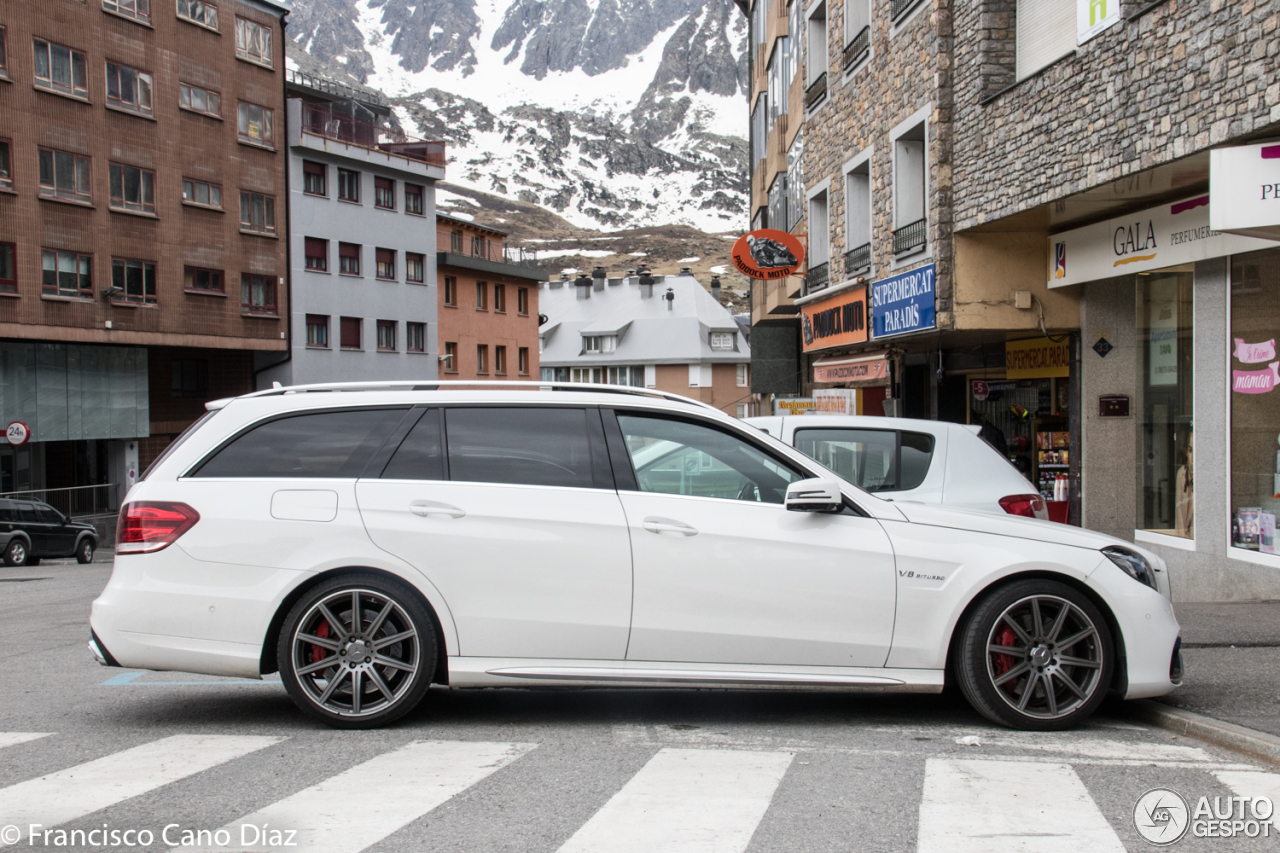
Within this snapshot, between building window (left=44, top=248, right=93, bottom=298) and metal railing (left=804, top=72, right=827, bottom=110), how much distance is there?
2374 cm

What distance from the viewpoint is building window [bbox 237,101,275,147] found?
139 feet

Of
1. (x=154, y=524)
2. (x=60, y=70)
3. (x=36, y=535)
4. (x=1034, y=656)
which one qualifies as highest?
(x=60, y=70)

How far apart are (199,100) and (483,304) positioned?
22611 mm

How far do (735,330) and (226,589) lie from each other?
85345 mm

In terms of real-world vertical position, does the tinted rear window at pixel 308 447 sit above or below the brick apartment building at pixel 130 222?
below

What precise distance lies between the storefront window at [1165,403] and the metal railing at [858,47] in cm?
704

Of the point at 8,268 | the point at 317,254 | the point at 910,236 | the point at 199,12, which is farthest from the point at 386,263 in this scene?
the point at 910,236

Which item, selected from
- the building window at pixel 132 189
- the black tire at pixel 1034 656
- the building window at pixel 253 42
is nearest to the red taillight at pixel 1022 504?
the black tire at pixel 1034 656

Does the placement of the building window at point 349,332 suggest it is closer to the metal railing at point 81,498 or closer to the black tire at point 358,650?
the metal railing at point 81,498

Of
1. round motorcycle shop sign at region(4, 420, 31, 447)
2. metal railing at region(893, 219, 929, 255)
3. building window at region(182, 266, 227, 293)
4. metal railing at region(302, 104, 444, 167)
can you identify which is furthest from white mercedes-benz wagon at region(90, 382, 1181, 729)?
metal railing at region(302, 104, 444, 167)

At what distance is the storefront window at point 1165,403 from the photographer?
12.2 metres

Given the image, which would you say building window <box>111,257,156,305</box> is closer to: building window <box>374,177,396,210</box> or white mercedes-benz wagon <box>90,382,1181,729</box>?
building window <box>374,177,396,210</box>

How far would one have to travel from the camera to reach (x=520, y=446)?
229 inches

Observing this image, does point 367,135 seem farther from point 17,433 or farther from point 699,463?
point 699,463
